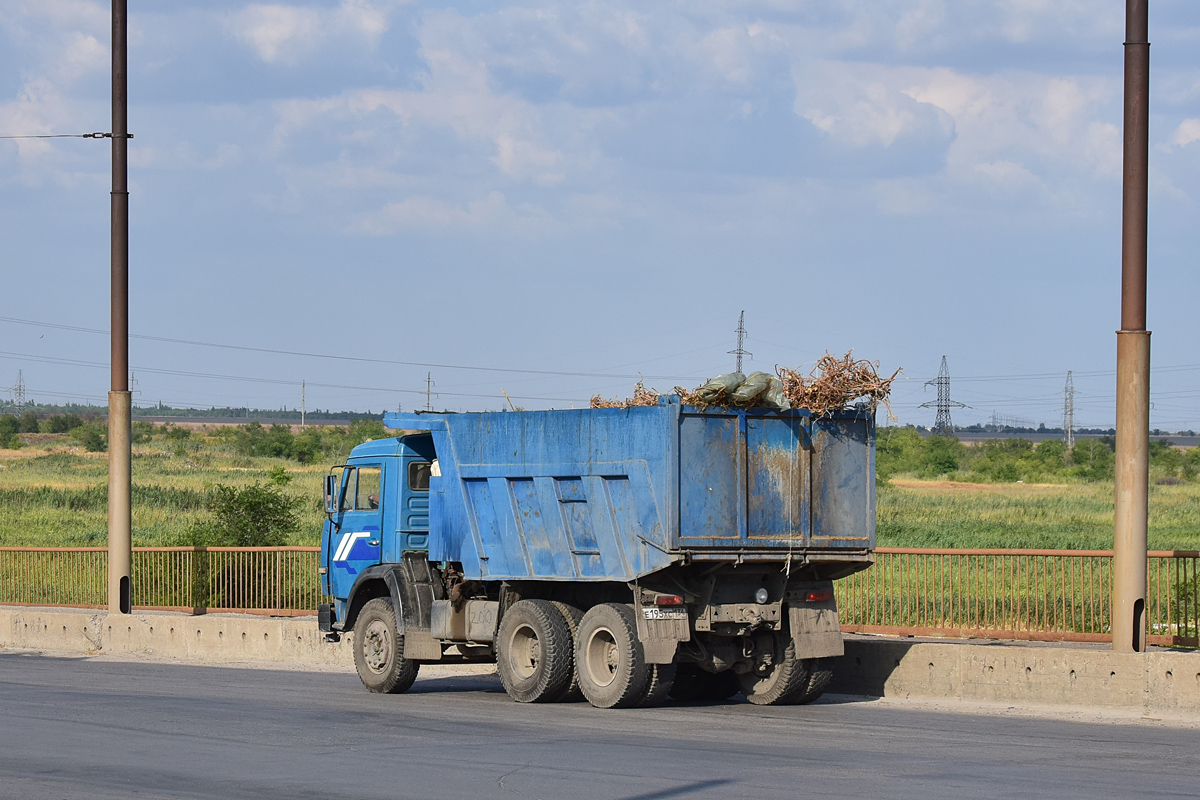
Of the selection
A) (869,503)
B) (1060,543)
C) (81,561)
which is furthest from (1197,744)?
(1060,543)

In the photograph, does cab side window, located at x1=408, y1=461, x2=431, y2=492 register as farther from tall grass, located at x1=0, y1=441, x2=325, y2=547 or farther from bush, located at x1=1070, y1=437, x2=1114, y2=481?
bush, located at x1=1070, y1=437, x2=1114, y2=481

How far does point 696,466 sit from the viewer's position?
43.6 feet

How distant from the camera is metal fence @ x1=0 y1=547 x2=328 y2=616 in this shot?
2236cm

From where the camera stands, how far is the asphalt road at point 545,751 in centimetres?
941

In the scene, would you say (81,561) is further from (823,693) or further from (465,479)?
(823,693)

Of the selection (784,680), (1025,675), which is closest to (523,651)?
(784,680)

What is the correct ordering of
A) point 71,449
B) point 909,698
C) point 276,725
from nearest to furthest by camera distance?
point 276,725
point 909,698
point 71,449

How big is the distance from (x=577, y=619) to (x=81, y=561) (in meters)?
13.6

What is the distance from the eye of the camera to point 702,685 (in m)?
15.4

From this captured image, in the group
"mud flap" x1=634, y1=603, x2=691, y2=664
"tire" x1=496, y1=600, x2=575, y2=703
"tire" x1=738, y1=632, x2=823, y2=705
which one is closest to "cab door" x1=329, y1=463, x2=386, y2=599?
"tire" x1=496, y1=600, x2=575, y2=703

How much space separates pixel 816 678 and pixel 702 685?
153 centimetres

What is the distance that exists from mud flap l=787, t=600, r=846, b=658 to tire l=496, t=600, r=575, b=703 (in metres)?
2.16

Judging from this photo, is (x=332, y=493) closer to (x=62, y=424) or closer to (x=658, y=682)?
(x=658, y=682)

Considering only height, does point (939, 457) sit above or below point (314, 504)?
above
